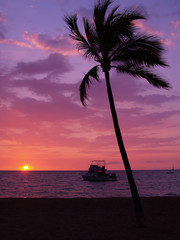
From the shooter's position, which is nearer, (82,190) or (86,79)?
(86,79)

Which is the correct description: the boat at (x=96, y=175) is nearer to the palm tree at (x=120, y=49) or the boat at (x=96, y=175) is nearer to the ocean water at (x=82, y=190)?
the ocean water at (x=82, y=190)

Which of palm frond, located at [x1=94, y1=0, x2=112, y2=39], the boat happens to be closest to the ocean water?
the boat

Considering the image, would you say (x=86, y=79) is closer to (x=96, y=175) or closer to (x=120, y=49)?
(x=120, y=49)

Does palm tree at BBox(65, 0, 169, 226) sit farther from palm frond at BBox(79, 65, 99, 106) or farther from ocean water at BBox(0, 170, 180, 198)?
ocean water at BBox(0, 170, 180, 198)

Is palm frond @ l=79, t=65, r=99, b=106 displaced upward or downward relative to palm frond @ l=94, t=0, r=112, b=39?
downward
